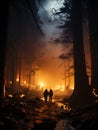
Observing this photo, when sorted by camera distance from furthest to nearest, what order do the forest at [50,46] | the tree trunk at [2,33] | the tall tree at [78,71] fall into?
the tall tree at [78,71] → the forest at [50,46] → the tree trunk at [2,33]

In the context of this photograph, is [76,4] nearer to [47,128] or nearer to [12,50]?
[47,128]

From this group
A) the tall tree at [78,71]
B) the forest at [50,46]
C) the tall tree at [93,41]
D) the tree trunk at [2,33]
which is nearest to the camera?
the tree trunk at [2,33]

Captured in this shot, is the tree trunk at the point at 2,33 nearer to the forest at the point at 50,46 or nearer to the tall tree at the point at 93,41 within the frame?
the forest at the point at 50,46

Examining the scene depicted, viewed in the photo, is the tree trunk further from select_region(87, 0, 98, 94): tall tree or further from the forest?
Answer: select_region(87, 0, 98, 94): tall tree

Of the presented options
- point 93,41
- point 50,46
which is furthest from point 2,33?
point 50,46

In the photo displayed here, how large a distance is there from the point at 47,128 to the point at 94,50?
1384cm

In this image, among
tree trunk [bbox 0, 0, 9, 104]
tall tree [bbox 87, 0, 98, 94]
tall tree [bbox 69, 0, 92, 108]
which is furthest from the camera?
tall tree [bbox 87, 0, 98, 94]

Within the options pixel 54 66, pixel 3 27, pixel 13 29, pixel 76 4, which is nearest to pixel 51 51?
pixel 54 66

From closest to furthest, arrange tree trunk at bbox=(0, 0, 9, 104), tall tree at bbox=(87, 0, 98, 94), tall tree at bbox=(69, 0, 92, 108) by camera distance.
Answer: tree trunk at bbox=(0, 0, 9, 104) → tall tree at bbox=(69, 0, 92, 108) → tall tree at bbox=(87, 0, 98, 94)

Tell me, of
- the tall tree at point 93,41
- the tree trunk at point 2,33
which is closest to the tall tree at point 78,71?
the tall tree at point 93,41

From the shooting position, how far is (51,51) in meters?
72.1

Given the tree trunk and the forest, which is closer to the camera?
the tree trunk

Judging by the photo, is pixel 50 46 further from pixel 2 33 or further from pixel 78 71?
pixel 2 33

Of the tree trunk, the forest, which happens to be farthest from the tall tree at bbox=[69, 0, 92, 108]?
the tree trunk
